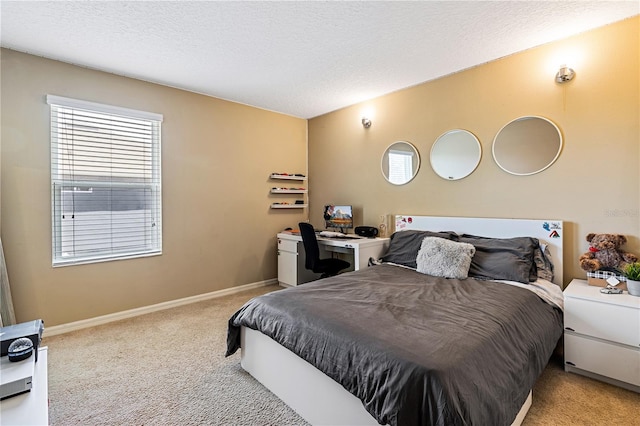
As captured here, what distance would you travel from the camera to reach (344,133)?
14.0 ft

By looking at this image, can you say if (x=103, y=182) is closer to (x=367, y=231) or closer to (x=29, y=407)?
→ (x=29, y=407)

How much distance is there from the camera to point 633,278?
199cm

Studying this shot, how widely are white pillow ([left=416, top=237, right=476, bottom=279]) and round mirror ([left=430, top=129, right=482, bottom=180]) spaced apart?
32.2 inches

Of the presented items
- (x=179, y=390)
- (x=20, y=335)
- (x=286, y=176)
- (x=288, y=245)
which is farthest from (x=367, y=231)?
(x=20, y=335)

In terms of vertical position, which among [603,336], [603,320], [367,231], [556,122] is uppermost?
[556,122]

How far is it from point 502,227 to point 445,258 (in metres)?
0.70

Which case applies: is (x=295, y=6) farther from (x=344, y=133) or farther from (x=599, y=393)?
(x=599, y=393)

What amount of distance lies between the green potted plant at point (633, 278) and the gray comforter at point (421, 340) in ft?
1.47

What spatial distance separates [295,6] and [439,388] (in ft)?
7.68

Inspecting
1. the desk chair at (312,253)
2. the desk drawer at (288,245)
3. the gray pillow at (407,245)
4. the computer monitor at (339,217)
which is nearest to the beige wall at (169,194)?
the desk drawer at (288,245)

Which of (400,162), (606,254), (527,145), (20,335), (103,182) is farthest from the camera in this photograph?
(400,162)

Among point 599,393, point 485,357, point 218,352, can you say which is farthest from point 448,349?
point 218,352

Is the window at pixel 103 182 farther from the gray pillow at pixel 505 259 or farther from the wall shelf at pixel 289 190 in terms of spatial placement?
the gray pillow at pixel 505 259

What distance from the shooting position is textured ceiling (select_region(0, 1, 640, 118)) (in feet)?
6.80
